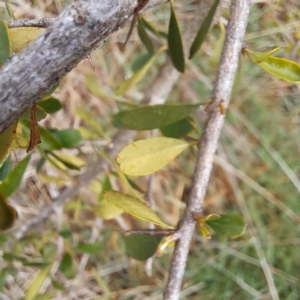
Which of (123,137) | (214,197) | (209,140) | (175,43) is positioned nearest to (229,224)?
(209,140)

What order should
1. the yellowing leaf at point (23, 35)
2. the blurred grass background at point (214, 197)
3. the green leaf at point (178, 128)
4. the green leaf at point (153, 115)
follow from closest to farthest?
the yellowing leaf at point (23, 35) → the green leaf at point (153, 115) → the green leaf at point (178, 128) → the blurred grass background at point (214, 197)

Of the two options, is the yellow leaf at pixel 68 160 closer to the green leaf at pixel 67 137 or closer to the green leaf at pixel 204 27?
the green leaf at pixel 67 137

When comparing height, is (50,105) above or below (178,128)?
above

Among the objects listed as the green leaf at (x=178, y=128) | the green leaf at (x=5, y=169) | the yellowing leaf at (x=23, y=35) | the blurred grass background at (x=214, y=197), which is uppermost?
the yellowing leaf at (x=23, y=35)

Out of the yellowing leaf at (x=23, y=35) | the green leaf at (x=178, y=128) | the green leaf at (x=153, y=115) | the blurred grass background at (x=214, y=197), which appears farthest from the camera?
the blurred grass background at (x=214, y=197)

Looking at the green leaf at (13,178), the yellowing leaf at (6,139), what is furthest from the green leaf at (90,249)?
the yellowing leaf at (6,139)

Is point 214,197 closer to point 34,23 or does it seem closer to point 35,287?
point 35,287

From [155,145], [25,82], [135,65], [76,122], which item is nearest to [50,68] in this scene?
Result: [25,82]
